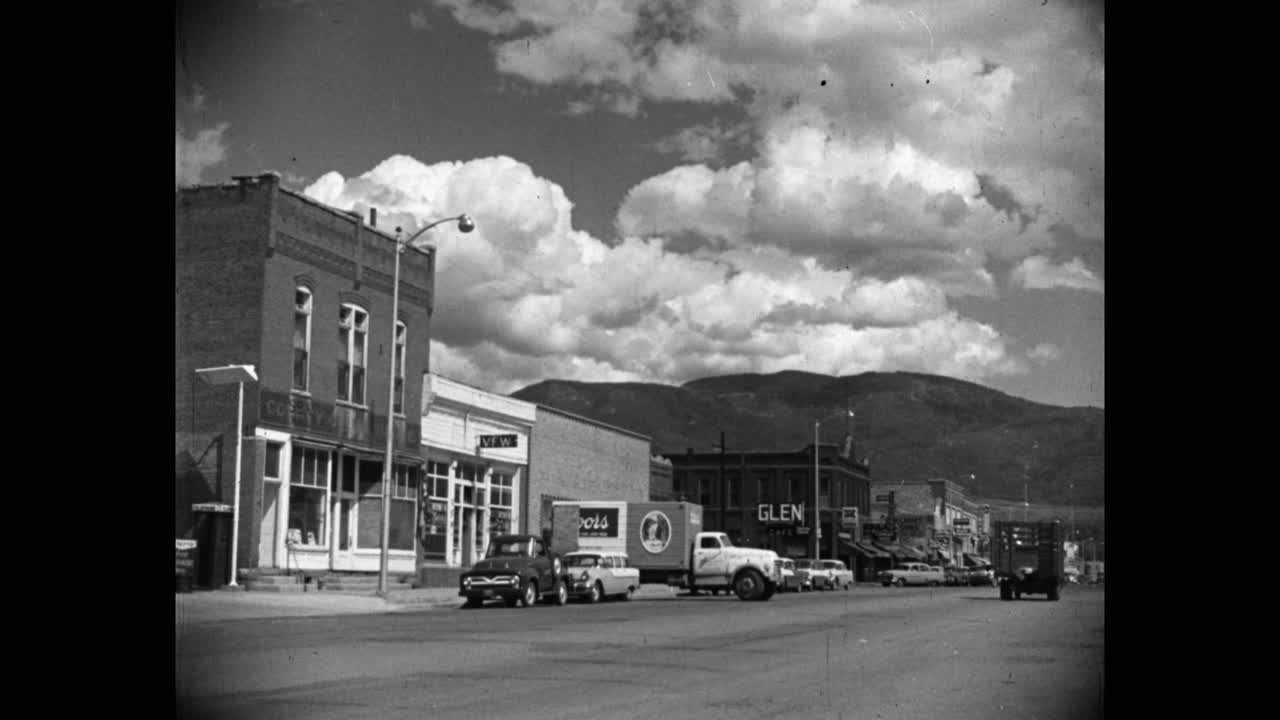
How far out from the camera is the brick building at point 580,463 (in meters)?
50.2

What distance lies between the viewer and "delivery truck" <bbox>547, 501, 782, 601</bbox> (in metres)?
38.3

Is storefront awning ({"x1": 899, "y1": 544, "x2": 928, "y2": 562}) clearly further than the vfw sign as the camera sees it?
No

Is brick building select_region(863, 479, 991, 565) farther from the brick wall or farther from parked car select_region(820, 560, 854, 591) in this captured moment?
the brick wall

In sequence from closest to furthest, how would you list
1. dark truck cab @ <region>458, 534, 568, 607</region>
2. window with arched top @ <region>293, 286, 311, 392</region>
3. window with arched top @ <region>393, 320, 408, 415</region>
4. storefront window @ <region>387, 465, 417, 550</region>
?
dark truck cab @ <region>458, 534, 568, 607</region>
window with arched top @ <region>293, 286, 311, 392</region>
window with arched top @ <region>393, 320, 408, 415</region>
storefront window @ <region>387, 465, 417, 550</region>

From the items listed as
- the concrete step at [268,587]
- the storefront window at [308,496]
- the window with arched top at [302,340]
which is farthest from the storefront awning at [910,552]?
the window with arched top at [302,340]

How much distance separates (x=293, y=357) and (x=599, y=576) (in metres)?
10.6

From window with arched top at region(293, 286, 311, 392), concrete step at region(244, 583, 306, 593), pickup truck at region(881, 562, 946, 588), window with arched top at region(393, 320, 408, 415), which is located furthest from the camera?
pickup truck at region(881, 562, 946, 588)

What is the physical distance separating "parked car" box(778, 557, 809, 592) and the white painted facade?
10.1 m

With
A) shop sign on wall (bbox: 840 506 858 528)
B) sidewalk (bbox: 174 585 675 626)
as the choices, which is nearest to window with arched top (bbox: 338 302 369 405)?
sidewalk (bbox: 174 585 675 626)

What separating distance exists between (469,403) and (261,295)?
44.9 ft

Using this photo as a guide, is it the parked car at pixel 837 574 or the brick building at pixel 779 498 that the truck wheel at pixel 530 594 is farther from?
the parked car at pixel 837 574

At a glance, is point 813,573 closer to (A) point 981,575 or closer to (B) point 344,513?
(A) point 981,575

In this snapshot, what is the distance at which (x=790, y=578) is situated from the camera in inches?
1763

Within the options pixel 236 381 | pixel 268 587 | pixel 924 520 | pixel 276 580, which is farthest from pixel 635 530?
pixel 924 520
